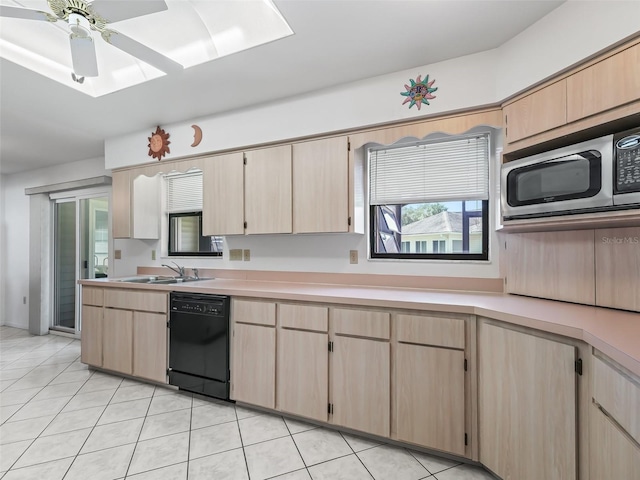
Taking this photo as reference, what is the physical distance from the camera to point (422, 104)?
7.54 feet

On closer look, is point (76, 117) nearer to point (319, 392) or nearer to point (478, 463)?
point (319, 392)

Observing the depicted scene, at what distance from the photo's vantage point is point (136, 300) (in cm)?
307

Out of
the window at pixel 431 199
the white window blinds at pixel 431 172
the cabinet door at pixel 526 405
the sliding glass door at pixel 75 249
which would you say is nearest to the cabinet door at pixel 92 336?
the sliding glass door at pixel 75 249

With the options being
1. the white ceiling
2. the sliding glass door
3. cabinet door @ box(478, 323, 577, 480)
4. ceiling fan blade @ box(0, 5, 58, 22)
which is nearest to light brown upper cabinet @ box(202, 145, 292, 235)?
the white ceiling

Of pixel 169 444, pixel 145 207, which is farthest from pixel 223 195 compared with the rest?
pixel 169 444

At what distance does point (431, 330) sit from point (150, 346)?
2487 mm

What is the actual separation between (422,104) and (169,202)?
3019 millimetres

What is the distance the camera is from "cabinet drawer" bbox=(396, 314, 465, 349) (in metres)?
1.87

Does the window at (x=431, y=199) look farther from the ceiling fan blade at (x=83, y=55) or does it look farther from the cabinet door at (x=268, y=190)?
the ceiling fan blade at (x=83, y=55)

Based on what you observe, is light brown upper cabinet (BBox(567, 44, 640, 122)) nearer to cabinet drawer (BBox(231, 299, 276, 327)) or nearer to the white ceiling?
the white ceiling

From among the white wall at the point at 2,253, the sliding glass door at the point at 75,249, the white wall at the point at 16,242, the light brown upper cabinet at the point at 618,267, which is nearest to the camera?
the light brown upper cabinet at the point at 618,267

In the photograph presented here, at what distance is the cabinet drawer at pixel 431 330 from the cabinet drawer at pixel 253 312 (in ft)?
3.08

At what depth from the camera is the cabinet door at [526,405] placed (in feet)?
4.64

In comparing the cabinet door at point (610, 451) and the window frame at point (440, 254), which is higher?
the window frame at point (440, 254)
